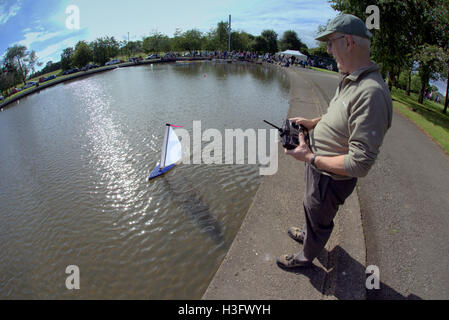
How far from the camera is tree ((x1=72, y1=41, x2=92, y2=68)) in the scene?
178 feet

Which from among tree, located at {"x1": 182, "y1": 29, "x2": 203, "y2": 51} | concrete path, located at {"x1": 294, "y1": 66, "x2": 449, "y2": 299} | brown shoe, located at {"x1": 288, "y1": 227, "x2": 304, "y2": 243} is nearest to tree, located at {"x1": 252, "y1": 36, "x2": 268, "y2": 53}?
tree, located at {"x1": 182, "y1": 29, "x2": 203, "y2": 51}

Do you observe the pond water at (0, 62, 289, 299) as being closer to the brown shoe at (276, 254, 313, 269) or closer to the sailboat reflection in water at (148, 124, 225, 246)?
the sailboat reflection in water at (148, 124, 225, 246)

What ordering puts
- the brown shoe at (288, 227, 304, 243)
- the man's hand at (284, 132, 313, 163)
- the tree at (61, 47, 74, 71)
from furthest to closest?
1. the tree at (61, 47, 74, 71)
2. the brown shoe at (288, 227, 304, 243)
3. the man's hand at (284, 132, 313, 163)

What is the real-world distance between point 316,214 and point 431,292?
72.9 inches

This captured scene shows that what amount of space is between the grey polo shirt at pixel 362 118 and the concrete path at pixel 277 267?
1651 mm

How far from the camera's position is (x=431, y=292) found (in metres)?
2.91

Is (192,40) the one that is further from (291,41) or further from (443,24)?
(443,24)

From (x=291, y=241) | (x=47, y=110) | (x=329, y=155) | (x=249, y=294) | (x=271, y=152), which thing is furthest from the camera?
(x=47, y=110)

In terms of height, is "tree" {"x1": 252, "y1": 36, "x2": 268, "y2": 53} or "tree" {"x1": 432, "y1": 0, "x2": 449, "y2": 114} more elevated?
"tree" {"x1": 252, "y1": 36, "x2": 268, "y2": 53}

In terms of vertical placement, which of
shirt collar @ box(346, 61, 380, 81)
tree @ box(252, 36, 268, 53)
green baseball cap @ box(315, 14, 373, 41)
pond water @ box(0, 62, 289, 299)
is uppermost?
tree @ box(252, 36, 268, 53)

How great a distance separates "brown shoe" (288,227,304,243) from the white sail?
4.36 metres

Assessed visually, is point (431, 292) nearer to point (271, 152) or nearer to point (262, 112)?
point (271, 152)

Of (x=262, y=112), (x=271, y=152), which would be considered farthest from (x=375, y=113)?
(x=262, y=112)

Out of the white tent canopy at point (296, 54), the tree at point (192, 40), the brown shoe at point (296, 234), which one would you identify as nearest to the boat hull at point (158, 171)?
the brown shoe at point (296, 234)
